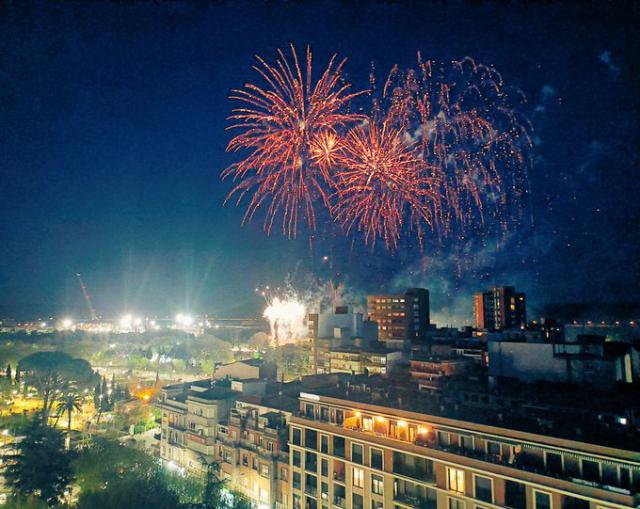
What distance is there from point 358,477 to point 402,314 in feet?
221

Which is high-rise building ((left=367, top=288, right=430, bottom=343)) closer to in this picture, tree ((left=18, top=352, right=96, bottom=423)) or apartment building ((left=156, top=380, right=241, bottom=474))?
apartment building ((left=156, top=380, right=241, bottom=474))

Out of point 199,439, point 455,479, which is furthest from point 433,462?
point 199,439

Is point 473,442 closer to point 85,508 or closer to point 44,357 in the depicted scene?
point 85,508

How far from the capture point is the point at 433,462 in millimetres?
24922

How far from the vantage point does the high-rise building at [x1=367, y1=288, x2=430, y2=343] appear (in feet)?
306

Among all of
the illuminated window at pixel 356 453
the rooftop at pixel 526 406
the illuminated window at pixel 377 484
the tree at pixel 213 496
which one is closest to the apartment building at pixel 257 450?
the tree at pixel 213 496

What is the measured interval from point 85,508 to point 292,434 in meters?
15.4

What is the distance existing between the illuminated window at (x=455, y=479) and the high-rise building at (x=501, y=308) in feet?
279

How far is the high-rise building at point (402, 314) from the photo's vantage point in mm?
93250

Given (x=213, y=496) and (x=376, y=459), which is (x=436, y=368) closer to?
(x=376, y=459)

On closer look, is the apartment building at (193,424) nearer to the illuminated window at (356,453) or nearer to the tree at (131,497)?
the tree at (131,497)

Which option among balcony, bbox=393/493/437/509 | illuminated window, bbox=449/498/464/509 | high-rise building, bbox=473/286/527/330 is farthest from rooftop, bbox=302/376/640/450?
high-rise building, bbox=473/286/527/330

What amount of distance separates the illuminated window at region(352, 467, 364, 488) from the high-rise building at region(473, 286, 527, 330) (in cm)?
8277

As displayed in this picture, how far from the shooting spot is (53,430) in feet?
120
